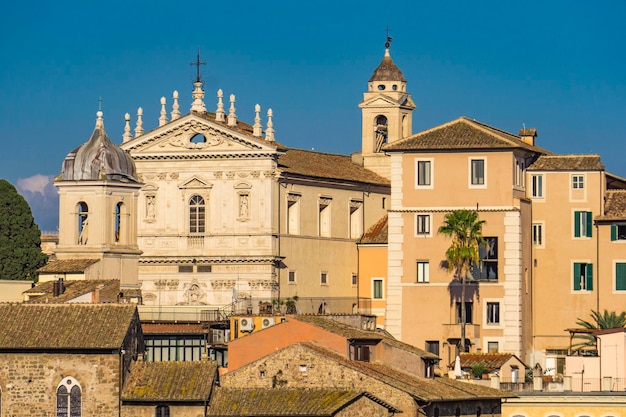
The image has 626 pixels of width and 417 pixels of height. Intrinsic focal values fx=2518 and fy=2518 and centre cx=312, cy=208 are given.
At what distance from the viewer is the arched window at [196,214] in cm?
11144

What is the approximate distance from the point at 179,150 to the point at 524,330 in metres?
18.1

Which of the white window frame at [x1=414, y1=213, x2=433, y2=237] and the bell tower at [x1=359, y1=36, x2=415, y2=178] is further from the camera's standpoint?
the bell tower at [x1=359, y1=36, x2=415, y2=178]

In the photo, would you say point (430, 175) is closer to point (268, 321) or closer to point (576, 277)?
point (576, 277)

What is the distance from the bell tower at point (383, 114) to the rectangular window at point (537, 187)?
1537 centimetres

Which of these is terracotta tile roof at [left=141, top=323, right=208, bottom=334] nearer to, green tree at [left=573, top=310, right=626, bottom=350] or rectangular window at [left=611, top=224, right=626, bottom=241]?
green tree at [left=573, top=310, right=626, bottom=350]

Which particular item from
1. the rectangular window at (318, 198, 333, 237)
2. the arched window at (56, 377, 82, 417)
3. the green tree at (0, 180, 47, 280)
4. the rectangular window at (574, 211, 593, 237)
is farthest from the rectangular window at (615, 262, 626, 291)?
the green tree at (0, 180, 47, 280)

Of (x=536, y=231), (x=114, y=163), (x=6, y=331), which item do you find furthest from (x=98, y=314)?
(x=536, y=231)

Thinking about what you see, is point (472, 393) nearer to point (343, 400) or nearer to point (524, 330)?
point (343, 400)

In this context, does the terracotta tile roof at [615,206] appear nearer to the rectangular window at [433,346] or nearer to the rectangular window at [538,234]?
the rectangular window at [538,234]

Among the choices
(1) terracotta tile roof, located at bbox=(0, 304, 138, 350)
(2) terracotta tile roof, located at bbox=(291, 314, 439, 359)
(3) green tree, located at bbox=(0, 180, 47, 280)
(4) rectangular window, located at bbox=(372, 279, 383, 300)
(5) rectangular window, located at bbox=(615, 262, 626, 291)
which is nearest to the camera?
(1) terracotta tile roof, located at bbox=(0, 304, 138, 350)

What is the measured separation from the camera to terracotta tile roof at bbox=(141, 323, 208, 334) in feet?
331

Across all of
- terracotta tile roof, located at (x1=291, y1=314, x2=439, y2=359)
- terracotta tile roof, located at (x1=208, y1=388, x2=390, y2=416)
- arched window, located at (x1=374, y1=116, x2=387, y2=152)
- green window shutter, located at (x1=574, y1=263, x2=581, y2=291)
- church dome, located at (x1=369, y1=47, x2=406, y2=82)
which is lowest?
terracotta tile roof, located at (x1=208, y1=388, x2=390, y2=416)

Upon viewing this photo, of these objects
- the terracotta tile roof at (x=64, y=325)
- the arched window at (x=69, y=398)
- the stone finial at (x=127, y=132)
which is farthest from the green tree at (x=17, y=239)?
the arched window at (x=69, y=398)

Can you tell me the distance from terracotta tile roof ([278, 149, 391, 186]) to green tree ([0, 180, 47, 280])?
15460 mm
